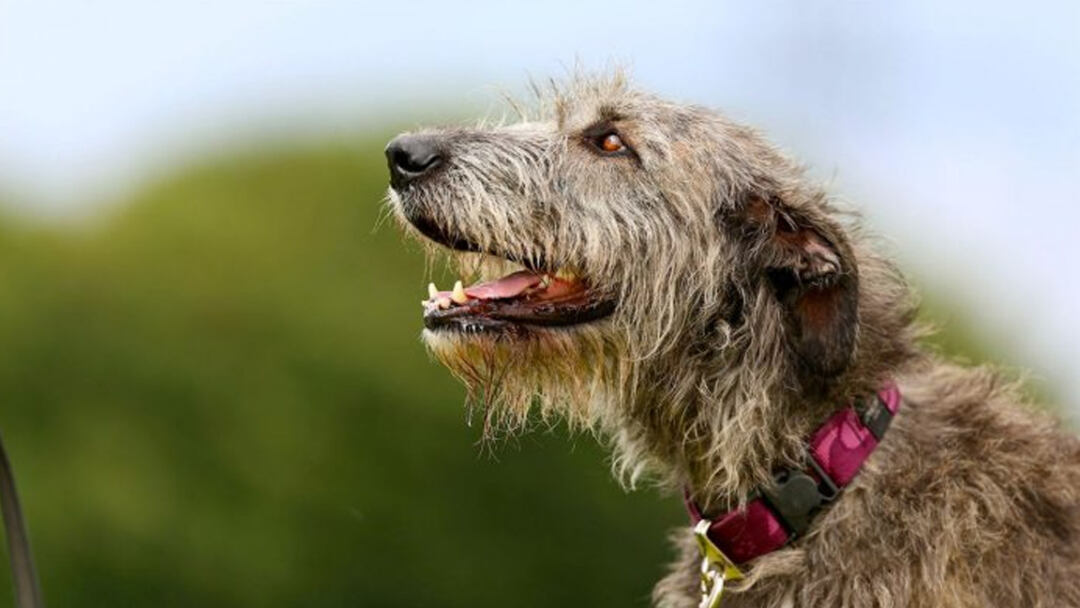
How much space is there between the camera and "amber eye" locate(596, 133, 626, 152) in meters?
6.94

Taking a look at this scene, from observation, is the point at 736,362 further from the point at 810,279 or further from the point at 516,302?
the point at 516,302

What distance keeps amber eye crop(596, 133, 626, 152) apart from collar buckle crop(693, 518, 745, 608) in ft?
4.51

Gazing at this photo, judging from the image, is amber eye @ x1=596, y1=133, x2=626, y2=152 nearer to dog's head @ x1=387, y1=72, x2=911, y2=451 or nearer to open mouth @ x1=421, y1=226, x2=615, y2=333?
dog's head @ x1=387, y1=72, x2=911, y2=451

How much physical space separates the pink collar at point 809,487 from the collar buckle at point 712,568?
0.11 ft

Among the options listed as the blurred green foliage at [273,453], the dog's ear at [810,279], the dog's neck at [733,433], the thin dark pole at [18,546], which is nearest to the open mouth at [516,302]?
the dog's neck at [733,433]

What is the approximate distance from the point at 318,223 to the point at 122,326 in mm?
1762

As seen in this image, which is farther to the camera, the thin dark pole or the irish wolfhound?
the irish wolfhound

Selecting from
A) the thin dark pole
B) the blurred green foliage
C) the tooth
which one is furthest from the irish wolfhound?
the blurred green foliage

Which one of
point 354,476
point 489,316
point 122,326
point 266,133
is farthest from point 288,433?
point 489,316

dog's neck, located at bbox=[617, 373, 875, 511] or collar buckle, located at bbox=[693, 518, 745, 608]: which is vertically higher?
dog's neck, located at bbox=[617, 373, 875, 511]

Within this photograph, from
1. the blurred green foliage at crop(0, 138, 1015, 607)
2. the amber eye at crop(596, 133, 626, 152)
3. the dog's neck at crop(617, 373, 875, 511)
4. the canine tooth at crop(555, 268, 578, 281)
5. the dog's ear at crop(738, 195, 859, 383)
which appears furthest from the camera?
→ the blurred green foliage at crop(0, 138, 1015, 607)

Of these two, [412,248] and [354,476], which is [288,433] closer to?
[354,476]

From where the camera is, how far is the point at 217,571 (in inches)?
550

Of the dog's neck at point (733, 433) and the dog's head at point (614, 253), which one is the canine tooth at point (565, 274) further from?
the dog's neck at point (733, 433)
